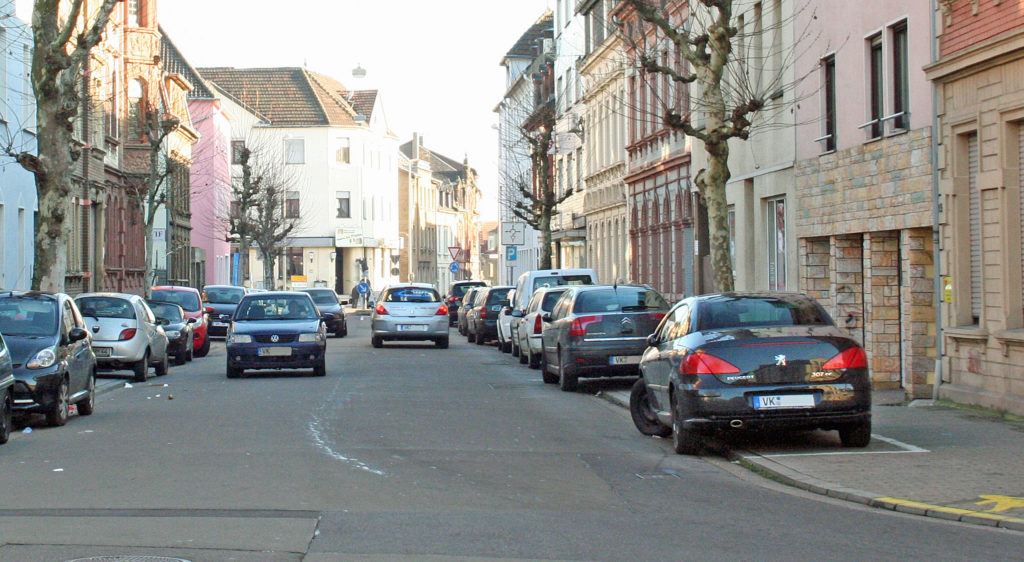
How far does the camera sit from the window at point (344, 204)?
92.4 metres

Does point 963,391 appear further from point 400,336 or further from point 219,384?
point 400,336

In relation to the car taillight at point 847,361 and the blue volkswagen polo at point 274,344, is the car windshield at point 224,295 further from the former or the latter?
the car taillight at point 847,361

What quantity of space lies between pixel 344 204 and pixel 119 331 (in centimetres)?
6938

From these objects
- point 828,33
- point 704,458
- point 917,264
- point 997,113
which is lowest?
point 704,458

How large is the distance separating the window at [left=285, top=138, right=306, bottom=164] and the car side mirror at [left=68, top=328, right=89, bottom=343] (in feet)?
249

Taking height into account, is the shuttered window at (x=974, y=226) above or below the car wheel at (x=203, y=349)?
Result: above

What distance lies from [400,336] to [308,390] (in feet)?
45.5

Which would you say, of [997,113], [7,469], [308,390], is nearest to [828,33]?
[997,113]

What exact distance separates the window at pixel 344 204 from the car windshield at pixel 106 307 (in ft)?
225

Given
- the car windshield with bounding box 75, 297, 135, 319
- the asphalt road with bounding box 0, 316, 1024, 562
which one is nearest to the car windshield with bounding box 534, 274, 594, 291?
the car windshield with bounding box 75, 297, 135, 319

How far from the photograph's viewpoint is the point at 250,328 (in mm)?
24047

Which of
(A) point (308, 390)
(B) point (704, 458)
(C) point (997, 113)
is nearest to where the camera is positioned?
(B) point (704, 458)

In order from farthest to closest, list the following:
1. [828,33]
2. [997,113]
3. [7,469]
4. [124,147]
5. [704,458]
A: [124,147] → [828,33] → [997,113] → [704,458] → [7,469]

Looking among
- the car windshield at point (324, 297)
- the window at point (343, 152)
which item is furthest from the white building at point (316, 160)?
the car windshield at point (324, 297)
